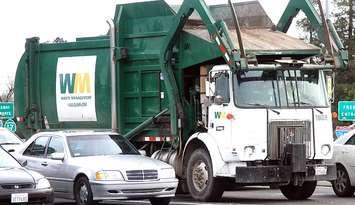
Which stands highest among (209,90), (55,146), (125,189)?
(209,90)

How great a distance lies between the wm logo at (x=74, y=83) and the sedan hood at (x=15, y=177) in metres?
5.97

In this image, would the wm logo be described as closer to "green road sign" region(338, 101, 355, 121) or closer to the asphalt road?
the asphalt road

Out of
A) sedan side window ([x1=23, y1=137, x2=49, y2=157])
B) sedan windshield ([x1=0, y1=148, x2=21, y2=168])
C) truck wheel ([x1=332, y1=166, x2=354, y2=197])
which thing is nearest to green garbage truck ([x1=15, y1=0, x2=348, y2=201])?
truck wheel ([x1=332, y1=166, x2=354, y2=197])

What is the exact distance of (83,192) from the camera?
1370 centimetres

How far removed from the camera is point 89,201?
13438mm

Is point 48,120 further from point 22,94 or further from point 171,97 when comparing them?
point 171,97

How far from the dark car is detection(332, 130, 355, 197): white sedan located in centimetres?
691

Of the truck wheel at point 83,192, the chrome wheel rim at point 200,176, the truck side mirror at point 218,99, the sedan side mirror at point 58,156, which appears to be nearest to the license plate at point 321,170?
the chrome wheel rim at point 200,176

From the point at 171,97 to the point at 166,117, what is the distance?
670 mm

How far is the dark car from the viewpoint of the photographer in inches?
448

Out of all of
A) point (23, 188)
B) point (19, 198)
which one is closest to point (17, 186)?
point (23, 188)

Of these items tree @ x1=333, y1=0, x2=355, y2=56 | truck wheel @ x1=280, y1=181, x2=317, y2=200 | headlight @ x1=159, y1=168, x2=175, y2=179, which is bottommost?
truck wheel @ x1=280, y1=181, x2=317, y2=200

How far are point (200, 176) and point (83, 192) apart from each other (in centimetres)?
261

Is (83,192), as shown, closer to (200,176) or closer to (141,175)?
→ (141,175)
